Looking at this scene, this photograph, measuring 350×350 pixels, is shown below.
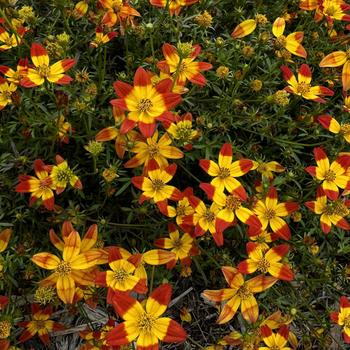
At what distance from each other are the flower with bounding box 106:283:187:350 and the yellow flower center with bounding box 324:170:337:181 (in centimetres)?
119

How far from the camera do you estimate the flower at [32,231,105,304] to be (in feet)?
7.34

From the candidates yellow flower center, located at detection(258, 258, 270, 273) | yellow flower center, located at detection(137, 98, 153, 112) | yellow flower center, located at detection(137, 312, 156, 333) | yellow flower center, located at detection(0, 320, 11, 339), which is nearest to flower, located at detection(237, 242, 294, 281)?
yellow flower center, located at detection(258, 258, 270, 273)

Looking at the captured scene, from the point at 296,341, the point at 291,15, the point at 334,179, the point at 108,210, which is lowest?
the point at 296,341

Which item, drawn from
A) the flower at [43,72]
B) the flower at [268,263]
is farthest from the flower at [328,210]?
the flower at [43,72]

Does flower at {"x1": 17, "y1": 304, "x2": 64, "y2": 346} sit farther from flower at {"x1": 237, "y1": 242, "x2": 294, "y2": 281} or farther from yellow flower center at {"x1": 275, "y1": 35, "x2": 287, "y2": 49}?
yellow flower center at {"x1": 275, "y1": 35, "x2": 287, "y2": 49}

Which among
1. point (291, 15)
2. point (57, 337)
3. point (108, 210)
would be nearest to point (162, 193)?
point (108, 210)

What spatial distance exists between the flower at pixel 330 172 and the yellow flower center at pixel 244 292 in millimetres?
696

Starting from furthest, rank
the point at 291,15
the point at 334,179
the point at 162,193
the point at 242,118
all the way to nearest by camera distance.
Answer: the point at 291,15, the point at 242,118, the point at 334,179, the point at 162,193

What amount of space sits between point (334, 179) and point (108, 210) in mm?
1357

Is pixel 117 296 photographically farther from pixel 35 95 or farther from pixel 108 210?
pixel 35 95

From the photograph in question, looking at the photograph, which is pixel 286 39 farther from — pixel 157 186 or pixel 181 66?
pixel 157 186

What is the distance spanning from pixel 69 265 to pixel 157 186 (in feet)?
2.00

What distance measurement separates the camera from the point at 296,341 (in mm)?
2949

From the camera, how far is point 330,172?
2758 mm
